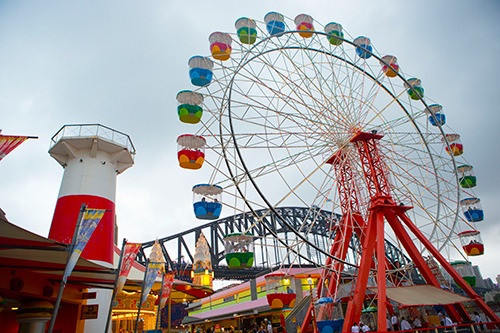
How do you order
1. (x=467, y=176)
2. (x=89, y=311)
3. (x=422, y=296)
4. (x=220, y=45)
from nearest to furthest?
1. (x=422, y=296)
2. (x=89, y=311)
3. (x=220, y=45)
4. (x=467, y=176)

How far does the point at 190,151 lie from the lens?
15.3m

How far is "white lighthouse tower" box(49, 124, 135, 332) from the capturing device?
14.5 m

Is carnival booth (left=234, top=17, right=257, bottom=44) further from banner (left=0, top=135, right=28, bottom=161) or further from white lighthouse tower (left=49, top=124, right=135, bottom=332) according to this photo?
banner (left=0, top=135, right=28, bottom=161)

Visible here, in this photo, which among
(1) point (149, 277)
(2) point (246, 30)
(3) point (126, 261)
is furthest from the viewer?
(2) point (246, 30)

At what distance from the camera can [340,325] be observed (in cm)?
1518

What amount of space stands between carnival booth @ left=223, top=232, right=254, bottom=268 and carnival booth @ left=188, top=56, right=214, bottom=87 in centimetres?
748

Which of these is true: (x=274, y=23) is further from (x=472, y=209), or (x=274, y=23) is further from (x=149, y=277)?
(x=472, y=209)

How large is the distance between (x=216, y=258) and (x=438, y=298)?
51.9 meters

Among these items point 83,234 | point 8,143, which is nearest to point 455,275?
point 83,234

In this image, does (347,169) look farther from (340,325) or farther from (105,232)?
(105,232)

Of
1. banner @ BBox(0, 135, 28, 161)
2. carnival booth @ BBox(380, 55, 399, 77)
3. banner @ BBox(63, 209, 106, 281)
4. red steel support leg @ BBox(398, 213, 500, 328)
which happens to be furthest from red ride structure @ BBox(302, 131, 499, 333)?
banner @ BBox(0, 135, 28, 161)

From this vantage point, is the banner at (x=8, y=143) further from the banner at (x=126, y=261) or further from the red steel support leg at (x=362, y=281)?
the red steel support leg at (x=362, y=281)

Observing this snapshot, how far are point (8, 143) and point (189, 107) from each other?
26.9ft

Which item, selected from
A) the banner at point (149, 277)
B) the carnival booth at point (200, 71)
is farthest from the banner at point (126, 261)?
the carnival booth at point (200, 71)
